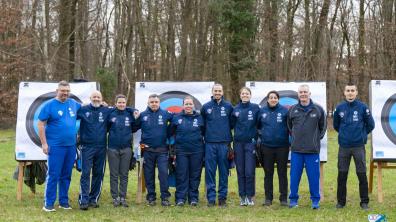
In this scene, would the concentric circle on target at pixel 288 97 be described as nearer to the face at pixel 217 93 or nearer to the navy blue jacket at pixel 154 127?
the face at pixel 217 93

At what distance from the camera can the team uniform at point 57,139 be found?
9.20 metres

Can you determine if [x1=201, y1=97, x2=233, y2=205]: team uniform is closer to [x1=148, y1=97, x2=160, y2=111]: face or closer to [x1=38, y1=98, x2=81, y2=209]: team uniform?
[x1=148, y1=97, x2=160, y2=111]: face

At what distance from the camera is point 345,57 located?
40.9m

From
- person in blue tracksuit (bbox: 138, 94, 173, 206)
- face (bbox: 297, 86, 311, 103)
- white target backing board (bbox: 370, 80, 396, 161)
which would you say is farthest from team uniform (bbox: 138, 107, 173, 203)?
white target backing board (bbox: 370, 80, 396, 161)

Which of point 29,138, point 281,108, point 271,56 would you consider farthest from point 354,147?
point 271,56

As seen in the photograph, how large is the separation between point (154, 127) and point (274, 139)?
191cm

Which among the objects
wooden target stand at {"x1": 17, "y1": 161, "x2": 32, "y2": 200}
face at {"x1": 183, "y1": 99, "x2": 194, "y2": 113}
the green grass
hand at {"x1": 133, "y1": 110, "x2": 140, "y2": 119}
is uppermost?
face at {"x1": 183, "y1": 99, "x2": 194, "y2": 113}

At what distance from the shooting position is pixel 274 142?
31.9ft

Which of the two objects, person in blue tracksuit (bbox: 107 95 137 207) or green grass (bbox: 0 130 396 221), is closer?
green grass (bbox: 0 130 396 221)

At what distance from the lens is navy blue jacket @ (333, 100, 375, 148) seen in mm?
9414

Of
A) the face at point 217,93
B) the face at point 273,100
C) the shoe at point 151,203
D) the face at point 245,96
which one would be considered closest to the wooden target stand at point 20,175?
the shoe at point 151,203

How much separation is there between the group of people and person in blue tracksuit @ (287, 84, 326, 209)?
0.05 feet

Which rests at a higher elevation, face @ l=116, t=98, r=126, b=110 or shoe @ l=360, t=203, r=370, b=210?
face @ l=116, t=98, r=126, b=110

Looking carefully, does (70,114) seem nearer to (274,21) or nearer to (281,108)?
(281,108)
